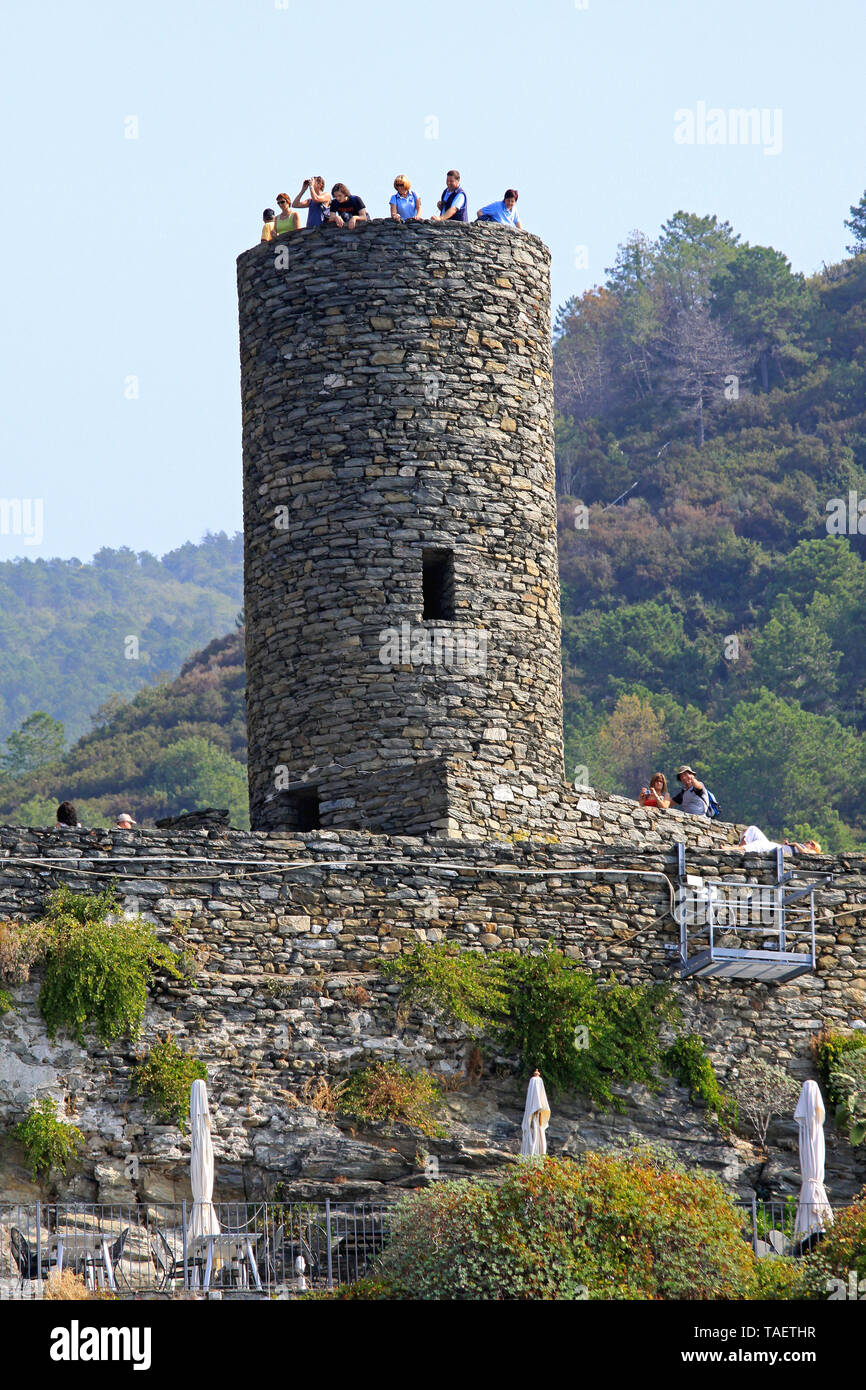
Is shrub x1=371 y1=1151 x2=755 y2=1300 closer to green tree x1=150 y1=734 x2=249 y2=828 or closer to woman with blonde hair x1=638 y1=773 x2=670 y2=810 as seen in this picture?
woman with blonde hair x1=638 y1=773 x2=670 y2=810

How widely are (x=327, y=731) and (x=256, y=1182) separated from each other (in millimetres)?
5042

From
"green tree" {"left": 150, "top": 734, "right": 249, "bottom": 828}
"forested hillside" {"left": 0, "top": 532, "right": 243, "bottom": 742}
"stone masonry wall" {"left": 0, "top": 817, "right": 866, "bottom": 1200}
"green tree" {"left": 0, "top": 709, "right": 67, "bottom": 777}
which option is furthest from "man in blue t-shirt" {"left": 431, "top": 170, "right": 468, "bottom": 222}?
"forested hillside" {"left": 0, "top": 532, "right": 243, "bottom": 742}

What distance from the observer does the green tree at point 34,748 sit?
64625 millimetres

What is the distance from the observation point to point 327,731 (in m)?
21.0

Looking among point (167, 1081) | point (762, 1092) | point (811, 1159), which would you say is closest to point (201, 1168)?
point (167, 1081)

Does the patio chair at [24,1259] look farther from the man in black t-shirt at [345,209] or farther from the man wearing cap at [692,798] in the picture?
the man in black t-shirt at [345,209]

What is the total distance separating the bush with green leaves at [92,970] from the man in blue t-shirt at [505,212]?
329 inches

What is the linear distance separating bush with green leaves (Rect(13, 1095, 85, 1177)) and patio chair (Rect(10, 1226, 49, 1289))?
3.06ft

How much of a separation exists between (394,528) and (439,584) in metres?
0.71

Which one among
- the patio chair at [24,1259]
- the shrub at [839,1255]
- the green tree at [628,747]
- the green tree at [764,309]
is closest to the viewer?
the shrub at [839,1255]

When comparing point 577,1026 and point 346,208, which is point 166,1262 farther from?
point 346,208

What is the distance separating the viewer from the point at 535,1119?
1709 cm

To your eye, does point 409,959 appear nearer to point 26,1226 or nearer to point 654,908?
point 654,908

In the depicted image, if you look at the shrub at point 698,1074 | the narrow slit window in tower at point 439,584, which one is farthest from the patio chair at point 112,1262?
the narrow slit window in tower at point 439,584
